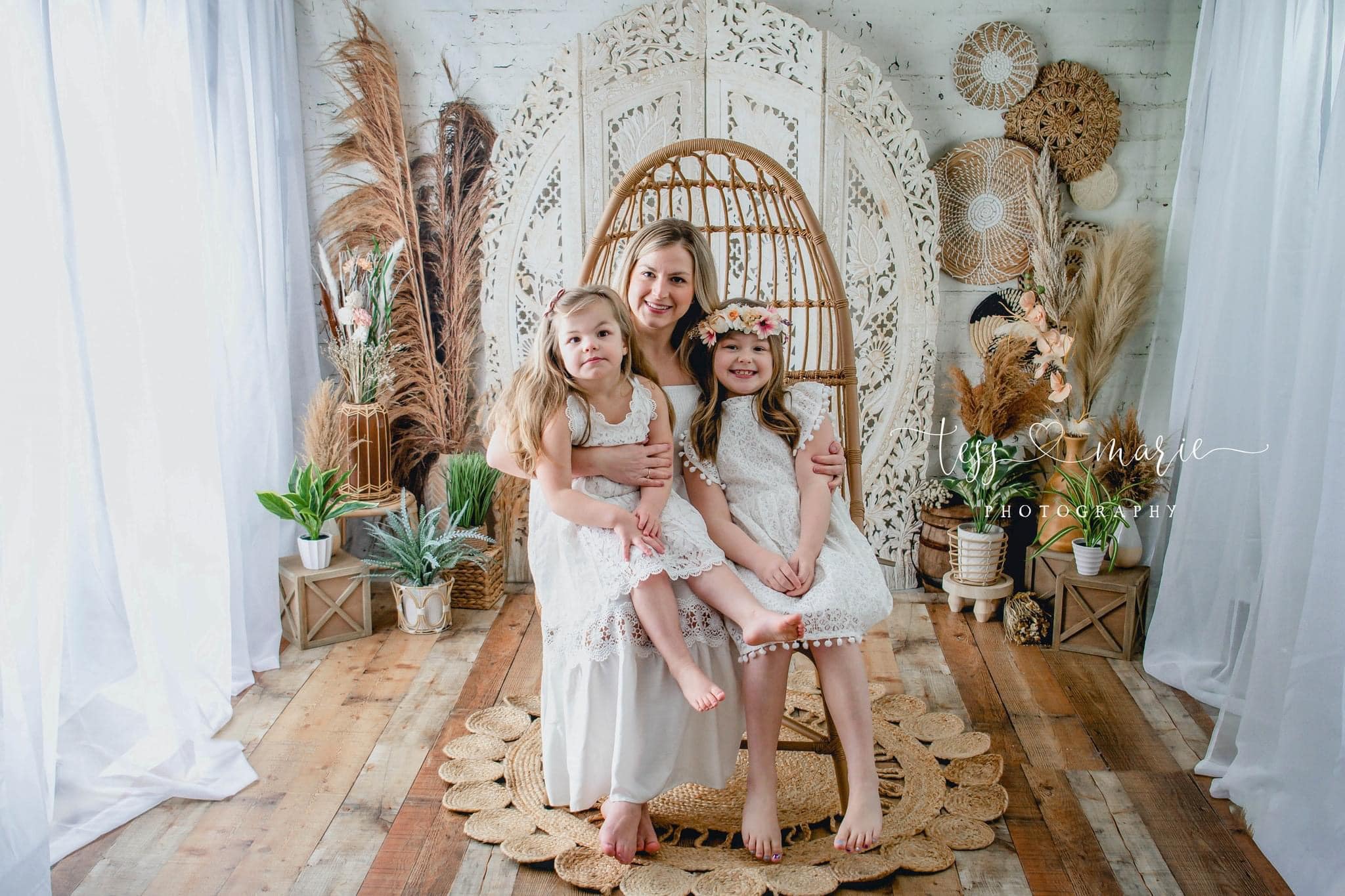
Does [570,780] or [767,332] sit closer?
[570,780]

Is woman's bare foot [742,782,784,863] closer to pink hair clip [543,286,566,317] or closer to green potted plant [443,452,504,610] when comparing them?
pink hair clip [543,286,566,317]

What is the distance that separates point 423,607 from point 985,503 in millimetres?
1834

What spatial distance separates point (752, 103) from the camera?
3.50 metres

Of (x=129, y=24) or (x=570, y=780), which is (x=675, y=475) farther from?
(x=129, y=24)

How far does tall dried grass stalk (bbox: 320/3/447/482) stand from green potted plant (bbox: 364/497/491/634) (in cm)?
51

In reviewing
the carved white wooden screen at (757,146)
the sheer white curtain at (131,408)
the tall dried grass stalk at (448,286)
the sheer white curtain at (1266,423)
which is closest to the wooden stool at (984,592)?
the carved white wooden screen at (757,146)

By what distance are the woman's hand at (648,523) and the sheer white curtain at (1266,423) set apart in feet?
4.32

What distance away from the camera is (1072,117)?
3412 millimetres

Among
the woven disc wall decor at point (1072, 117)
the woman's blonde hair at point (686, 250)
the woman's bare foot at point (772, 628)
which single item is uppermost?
the woven disc wall decor at point (1072, 117)

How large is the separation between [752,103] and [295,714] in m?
2.36

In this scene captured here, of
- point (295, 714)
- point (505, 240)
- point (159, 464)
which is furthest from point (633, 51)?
point (295, 714)

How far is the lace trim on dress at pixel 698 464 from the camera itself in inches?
91.8

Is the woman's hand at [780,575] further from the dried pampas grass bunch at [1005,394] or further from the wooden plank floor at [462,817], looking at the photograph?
the dried pampas grass bunch at [1005,394]

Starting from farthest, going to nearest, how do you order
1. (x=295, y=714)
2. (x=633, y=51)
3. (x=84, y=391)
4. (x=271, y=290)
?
(x=633, y=51)
(x=271, y=290)
(x=295, y=714)
(x=84, y=391)
